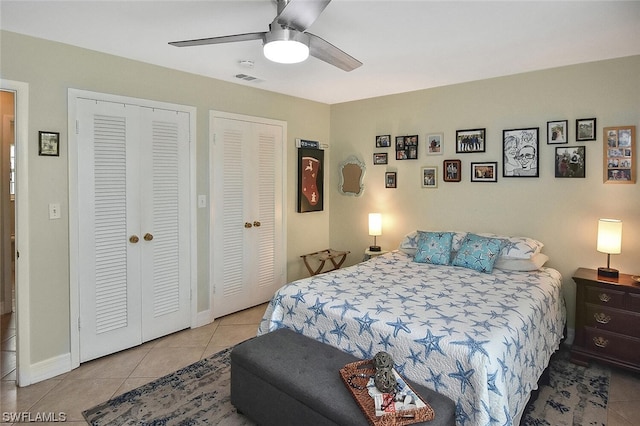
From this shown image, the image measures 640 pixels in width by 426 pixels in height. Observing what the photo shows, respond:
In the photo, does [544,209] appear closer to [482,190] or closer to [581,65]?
[482,190]

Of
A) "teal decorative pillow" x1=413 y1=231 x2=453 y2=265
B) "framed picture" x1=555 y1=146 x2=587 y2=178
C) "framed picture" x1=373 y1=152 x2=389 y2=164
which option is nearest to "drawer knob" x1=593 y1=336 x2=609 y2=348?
"teal decorative pillow" x1=413 y1=231 x2=453 y2=265

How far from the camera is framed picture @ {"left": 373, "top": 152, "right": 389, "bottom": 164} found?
4594 mm

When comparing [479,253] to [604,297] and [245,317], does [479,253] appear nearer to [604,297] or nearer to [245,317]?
[604,297]

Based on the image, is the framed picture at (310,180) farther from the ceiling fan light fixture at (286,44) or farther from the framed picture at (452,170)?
the ceiling fan light fixture at (286,44)

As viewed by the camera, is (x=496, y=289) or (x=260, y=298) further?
(x=260, y=298)

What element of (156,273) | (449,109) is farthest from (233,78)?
(449,109)

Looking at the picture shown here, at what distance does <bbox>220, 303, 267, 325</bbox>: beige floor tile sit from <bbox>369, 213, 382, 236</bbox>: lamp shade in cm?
157

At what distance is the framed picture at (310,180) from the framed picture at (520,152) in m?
2.21

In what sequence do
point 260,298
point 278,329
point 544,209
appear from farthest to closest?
point 260,298 < point 544,209 < point 278,329

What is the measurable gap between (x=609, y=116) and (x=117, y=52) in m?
4.10

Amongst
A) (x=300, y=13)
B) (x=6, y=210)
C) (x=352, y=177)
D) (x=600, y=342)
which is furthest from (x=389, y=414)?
(x=6, y=210)

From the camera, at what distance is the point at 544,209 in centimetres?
352

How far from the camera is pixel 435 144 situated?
4180 millimetres

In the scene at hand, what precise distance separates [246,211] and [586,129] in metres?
3.32
